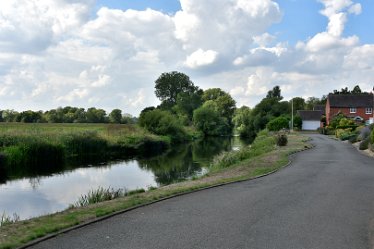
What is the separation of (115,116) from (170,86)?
703 inches

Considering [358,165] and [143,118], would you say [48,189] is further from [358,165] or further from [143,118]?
[143,118]

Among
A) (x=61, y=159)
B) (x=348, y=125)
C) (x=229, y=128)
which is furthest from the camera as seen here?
(x=229, y=128)

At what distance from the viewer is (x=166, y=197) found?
12.2 metres

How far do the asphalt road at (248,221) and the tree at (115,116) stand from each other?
97469mm

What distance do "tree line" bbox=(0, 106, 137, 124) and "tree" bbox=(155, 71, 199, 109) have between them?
448 inches

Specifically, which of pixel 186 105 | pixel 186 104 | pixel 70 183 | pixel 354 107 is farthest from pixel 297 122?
pixel 70 183

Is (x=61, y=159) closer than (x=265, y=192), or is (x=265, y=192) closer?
(x=265, y=192)

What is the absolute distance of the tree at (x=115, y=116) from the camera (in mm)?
109812

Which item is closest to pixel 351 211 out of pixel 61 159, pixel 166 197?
pixel 166 197

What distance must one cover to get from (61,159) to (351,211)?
25.7 metres

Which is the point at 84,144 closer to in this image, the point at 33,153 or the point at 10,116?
the point at 33,153

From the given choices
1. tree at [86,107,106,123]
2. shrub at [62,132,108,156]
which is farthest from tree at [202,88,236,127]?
shrub at [62,132,108,156]

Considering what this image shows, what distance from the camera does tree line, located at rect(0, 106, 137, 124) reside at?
309ft

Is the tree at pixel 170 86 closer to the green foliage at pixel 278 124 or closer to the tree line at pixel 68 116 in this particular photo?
the tree line at pixel 68 116
